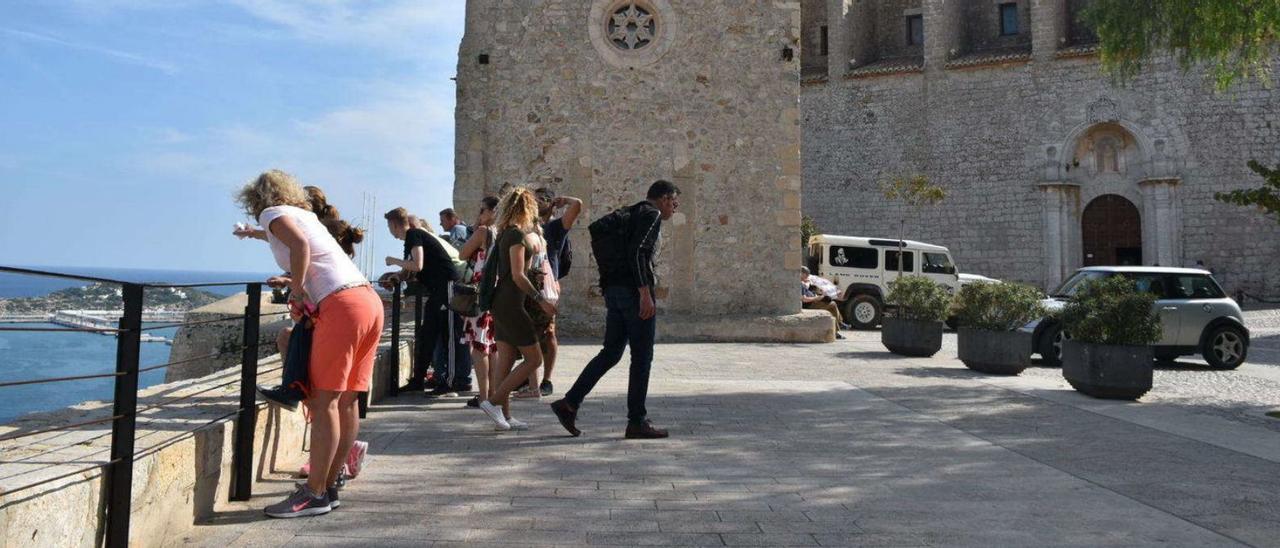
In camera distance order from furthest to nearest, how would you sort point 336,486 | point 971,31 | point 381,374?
point 971,31, point 381,374, point 336,486

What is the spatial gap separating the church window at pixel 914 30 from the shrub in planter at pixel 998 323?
2678 centimetres

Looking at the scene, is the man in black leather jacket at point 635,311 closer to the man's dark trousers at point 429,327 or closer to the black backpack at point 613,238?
the black backpack at point 613,238

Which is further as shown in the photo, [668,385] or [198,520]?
[668,385]

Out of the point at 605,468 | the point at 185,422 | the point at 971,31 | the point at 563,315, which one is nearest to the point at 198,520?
the point at 185,422

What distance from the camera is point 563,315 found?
13359 mm

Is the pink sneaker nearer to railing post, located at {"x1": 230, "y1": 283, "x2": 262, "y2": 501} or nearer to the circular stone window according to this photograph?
railing post, located at {"x1": 230, "y1": 283, "x2": 262, "y2": 501}

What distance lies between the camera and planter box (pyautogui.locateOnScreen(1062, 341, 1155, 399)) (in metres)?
7.57

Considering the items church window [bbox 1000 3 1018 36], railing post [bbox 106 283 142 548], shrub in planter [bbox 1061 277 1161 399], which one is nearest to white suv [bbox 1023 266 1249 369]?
shrub in planter [bbox 1061 277 1161 399]

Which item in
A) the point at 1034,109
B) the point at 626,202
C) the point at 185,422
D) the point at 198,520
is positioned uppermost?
the point at 1034,109

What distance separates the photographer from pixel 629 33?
44.4 ft

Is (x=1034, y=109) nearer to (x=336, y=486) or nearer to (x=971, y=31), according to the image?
(x=971, y=31)

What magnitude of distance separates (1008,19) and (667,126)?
25.1 m

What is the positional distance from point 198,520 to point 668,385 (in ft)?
16.6

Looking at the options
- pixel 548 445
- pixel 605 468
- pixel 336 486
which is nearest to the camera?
pixel 336 486
